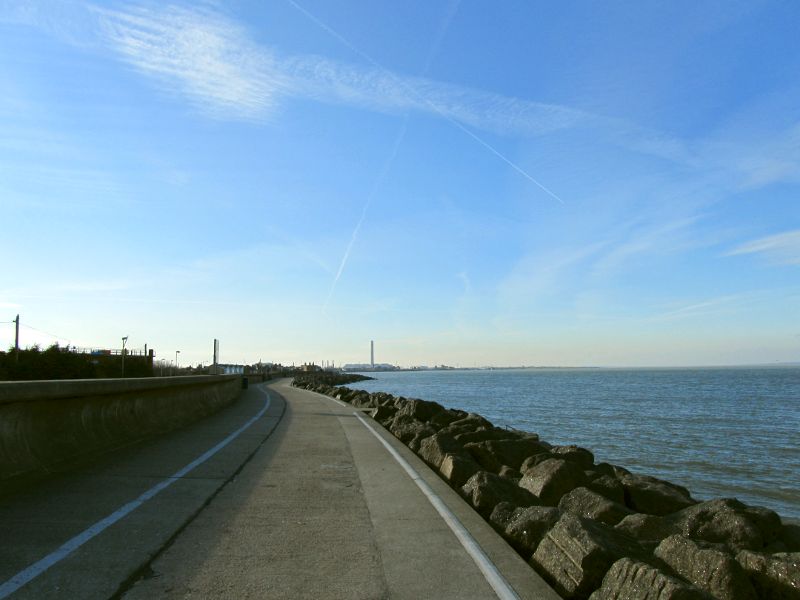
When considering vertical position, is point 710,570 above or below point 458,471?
below

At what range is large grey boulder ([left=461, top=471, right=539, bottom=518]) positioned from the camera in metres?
8.56

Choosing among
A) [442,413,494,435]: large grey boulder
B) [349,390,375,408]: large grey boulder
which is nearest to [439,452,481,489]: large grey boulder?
[442,413,494,435]: large grey boulder

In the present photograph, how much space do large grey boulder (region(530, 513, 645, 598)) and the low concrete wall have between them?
5802 mm

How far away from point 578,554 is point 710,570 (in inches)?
41.7

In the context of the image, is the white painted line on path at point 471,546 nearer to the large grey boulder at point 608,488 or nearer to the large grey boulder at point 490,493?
the large grey boulder at point 490,493

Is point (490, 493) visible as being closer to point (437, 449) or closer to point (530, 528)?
point (530, 528)

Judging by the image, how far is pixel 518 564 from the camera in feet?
18.7

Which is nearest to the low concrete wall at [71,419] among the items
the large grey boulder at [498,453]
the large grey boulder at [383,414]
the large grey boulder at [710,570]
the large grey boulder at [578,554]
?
the large grey boulder at [578,554]

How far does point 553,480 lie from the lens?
10445 mm

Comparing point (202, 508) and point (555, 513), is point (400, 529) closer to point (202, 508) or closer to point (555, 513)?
point (555, 513)

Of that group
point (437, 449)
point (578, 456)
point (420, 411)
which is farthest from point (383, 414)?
point (437, 449)

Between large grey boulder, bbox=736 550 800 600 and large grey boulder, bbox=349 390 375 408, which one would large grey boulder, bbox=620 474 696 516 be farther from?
large grey boulder, bbox=349 390 375 408

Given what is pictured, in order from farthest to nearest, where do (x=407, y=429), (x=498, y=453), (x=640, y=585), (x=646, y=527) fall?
(x=407, y=429), (x=498, y=453), (x=646, y=527), (x=640, y=585)

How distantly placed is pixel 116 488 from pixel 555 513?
16.6 ft
